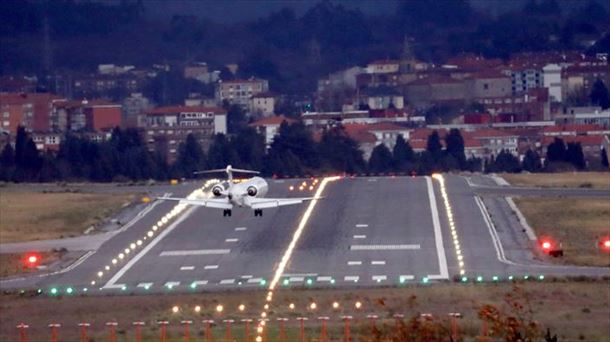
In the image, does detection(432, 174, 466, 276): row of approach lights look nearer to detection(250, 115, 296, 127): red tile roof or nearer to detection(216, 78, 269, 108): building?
detection(250, 115, 296, 127): red tile roof

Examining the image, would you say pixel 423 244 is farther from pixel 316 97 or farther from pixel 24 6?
pixel 24 6

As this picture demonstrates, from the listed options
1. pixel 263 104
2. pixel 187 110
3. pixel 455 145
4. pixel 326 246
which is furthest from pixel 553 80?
pixel 326 246

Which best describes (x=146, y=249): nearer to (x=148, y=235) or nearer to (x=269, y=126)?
(x=148, y=235)

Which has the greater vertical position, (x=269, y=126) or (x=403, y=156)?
(x=269, y=126)

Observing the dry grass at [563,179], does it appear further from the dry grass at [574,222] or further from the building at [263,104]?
the building at [263,104]

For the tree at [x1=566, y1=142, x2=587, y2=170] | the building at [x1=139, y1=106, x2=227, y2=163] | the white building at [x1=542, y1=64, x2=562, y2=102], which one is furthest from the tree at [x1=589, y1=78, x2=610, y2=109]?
the tree at [x1=566, y1=142, x2=587, y2=170]

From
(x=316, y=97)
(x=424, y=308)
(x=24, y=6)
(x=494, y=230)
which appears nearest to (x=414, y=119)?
(x=316, y=97)

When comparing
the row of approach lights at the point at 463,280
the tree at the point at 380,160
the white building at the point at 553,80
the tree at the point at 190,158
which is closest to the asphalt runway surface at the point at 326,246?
the row of approach lights at the point at 463,280
